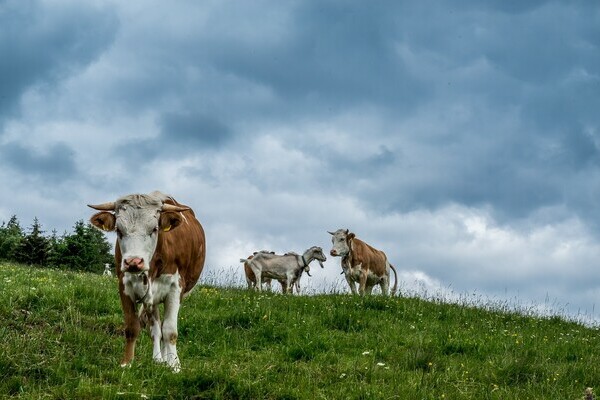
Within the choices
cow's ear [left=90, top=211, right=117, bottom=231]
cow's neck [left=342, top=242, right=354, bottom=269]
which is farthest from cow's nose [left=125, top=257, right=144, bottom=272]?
cow's neck [left=342, top=242, right=354, bottom=269]

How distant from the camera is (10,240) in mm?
49250

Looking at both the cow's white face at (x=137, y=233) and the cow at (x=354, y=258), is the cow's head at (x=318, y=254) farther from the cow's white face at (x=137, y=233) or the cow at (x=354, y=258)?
the cow's white face at (x=137, y=233)

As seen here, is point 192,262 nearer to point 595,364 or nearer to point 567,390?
point 567,390

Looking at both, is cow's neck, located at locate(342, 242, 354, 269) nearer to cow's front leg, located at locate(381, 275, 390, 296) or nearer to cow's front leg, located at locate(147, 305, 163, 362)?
cow's front leg, located at locate(381, 275, 390, 296)

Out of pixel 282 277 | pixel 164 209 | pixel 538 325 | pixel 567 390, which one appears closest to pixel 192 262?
pixel 164 209

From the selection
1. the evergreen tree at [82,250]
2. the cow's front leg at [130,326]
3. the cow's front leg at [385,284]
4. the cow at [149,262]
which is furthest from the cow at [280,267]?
the evergreen tree at [82,250]

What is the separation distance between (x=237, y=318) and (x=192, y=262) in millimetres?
2740

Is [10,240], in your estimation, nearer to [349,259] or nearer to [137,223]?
[349,259]

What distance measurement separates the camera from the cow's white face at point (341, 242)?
25.5 m

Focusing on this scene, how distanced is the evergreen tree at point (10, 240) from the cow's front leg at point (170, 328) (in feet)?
136

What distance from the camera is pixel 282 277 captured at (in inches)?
1136

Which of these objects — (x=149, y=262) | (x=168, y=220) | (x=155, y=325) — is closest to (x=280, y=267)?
(x=155, y=325)

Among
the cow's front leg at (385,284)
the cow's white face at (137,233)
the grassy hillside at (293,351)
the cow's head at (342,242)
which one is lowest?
the grassy hillside at (293,351)

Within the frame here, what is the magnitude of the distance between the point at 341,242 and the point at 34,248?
1158 inches
